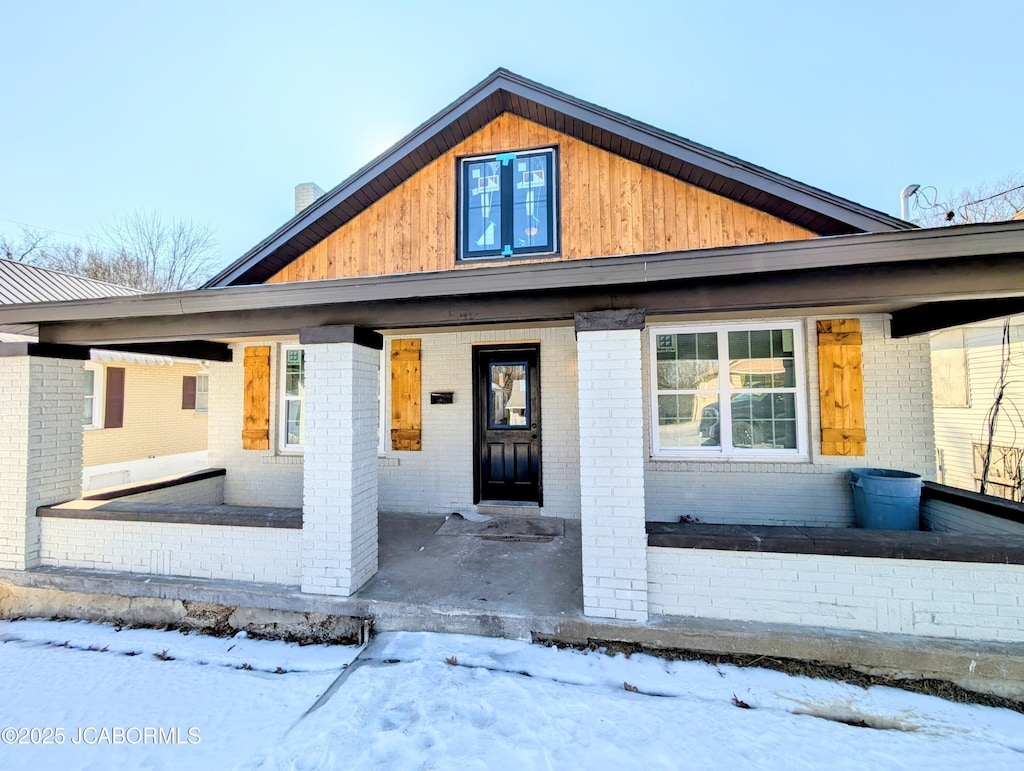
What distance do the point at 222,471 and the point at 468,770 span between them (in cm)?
568

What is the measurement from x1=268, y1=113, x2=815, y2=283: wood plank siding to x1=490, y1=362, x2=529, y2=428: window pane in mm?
1439

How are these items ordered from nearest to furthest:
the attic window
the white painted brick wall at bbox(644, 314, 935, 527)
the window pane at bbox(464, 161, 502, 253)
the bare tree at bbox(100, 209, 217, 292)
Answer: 1. the white painted brick wall at bbox(644, 314, 935, 527)
2. the attic window
3. the window pane at bbox(464, 161, 502, 253)
4. the bare tree at bbox(100, 209, 217, 292)

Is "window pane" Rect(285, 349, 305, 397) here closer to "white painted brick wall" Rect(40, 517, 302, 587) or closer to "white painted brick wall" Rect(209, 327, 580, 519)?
"white painted brick wall" Rect(209, 327, 580, 519)

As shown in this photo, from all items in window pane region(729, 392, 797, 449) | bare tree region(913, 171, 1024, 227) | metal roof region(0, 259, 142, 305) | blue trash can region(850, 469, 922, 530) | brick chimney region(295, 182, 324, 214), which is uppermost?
bare tree region(913, 171, 1024, 227)

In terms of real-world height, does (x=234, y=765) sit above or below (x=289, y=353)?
below

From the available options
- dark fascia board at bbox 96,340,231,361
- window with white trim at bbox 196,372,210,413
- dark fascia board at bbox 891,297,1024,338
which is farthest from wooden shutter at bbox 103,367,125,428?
dark fascia board at bbox 891,297,1024,338

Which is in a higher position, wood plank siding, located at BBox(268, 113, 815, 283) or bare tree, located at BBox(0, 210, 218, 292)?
bare tree, located at BBox(0, 210, 218, 292)

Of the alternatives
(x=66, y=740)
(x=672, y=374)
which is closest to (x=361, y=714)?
(x=66, y=740)

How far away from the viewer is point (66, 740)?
102 inches

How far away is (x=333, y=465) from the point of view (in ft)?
12.0

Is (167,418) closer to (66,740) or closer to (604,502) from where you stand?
(66,740)

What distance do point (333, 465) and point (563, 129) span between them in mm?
4423

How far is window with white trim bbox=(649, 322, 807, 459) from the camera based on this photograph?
507 cm

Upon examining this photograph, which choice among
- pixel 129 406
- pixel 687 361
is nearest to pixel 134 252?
pixel 129 406
